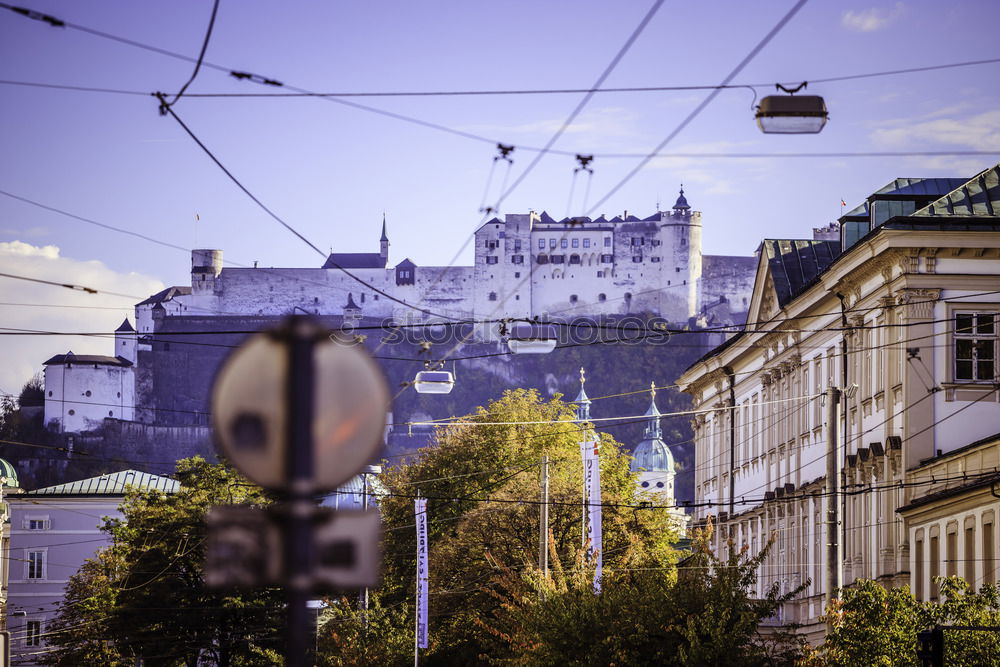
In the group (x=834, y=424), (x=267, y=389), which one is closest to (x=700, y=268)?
(x=834, y=424)

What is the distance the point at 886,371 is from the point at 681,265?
13909 cm

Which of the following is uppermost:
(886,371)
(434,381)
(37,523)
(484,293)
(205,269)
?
(205,269)

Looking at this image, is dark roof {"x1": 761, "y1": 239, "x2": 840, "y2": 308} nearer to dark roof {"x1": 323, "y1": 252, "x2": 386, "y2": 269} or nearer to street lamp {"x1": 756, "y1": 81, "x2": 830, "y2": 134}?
street lamp {"x1": 756, "y1": 81, "x2": 830, "y2": 134}

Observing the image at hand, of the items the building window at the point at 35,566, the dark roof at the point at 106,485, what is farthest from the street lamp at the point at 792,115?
the building window at the point at 35,566

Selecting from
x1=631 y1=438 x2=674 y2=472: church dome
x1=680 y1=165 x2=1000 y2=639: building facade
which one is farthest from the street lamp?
x1=631 y1=438 x2=674 y2=472: church dome

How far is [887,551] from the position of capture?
29750 millimetres

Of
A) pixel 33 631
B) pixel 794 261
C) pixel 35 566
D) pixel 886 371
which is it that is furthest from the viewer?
pixel 35 566

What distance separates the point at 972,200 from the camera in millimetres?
31016

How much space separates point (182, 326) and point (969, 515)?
505 feet

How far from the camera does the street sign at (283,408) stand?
5.30 m

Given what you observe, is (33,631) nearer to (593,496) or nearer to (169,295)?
(593,496)

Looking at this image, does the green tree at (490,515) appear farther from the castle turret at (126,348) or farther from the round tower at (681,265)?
the castle turret at (126,348)

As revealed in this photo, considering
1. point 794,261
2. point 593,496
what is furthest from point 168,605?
point 794,261

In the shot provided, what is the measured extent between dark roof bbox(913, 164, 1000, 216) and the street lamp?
1555 centimetres
